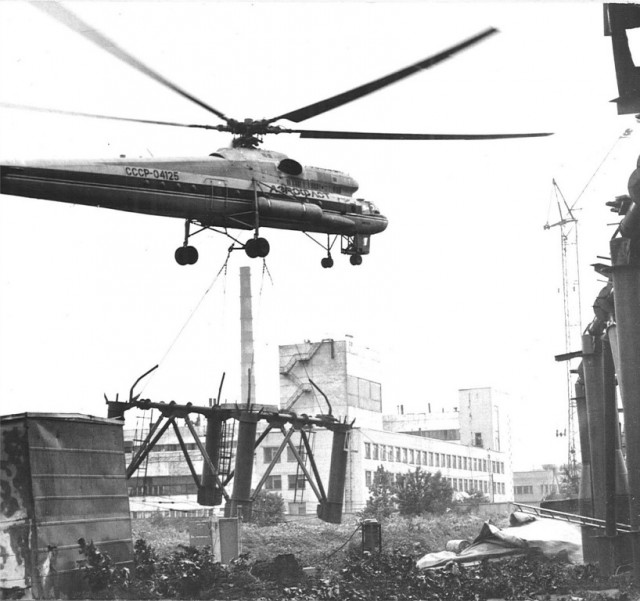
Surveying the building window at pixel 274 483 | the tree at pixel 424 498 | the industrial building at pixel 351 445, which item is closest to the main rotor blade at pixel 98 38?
the industrial building at pixel 351 445

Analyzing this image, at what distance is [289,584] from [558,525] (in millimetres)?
12574

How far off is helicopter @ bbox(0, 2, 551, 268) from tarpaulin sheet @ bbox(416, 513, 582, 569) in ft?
24.6

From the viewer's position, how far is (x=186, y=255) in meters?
19.7

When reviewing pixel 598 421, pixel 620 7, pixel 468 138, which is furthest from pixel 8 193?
pixel 598 421

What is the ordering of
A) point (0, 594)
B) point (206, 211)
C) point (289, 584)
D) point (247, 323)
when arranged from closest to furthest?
1. point (0, 594)
2. point (289, 584)
3. point (206, 211)
4. point (247, 323)

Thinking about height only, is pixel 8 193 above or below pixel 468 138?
below

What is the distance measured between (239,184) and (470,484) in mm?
53629

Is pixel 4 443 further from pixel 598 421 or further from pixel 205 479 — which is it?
pixel 598 421

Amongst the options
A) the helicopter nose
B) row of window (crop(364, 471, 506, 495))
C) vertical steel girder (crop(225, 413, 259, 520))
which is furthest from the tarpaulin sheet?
row of window (crop(364, 471, 506, 495))

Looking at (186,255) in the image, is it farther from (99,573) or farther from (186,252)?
(99,573)

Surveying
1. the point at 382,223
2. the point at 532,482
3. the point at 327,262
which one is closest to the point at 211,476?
the point at 327,262

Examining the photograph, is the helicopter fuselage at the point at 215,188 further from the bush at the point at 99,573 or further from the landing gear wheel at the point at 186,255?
the bush at the point at 99,573

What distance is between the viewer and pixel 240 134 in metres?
20.2

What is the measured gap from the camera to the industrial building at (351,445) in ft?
171
